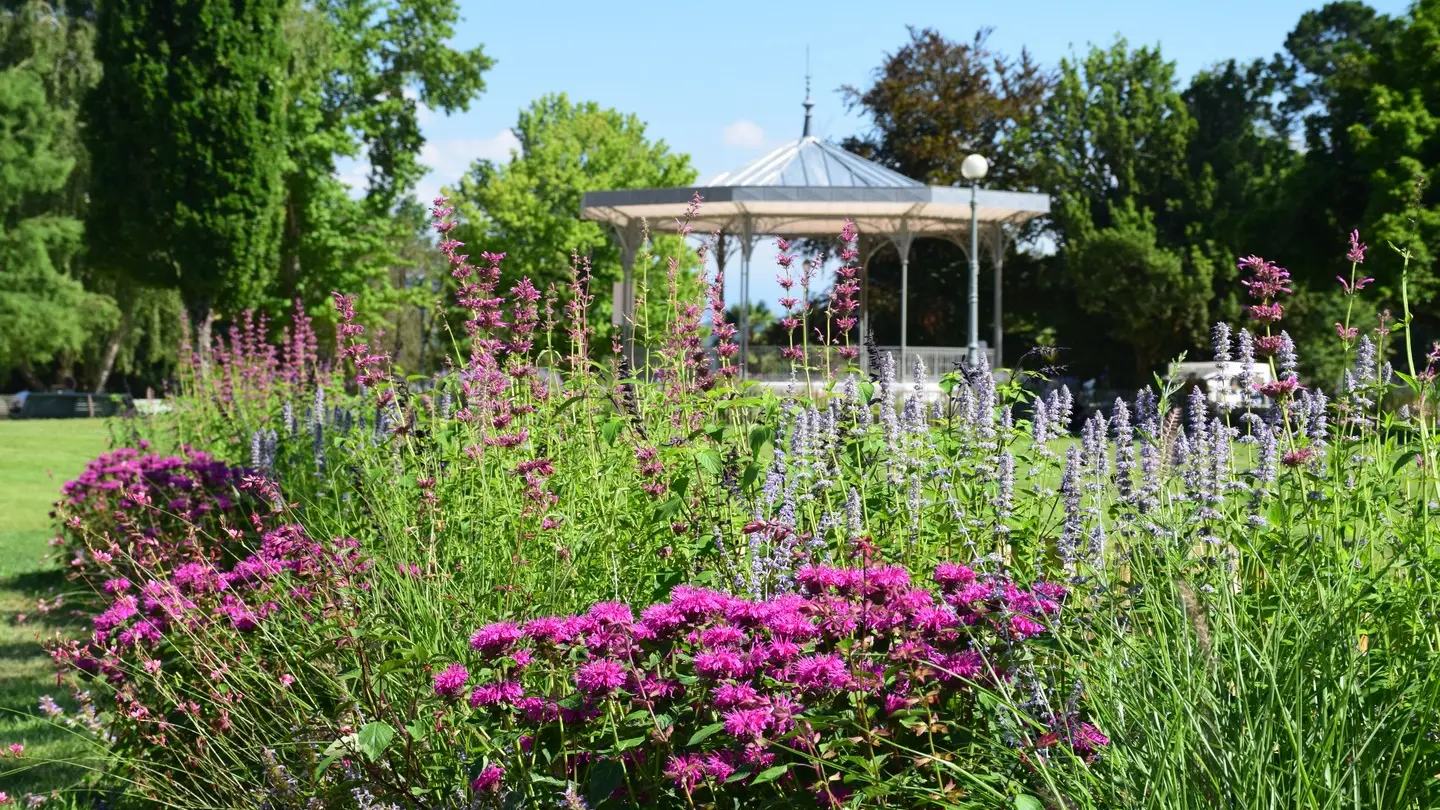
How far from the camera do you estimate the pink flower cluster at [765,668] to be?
1.94m

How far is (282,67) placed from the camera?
1909 centimetres

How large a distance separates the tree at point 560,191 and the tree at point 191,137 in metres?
10.6

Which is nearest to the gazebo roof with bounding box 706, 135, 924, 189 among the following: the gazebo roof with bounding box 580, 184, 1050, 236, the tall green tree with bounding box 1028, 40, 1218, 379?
the gazebo roof with bounding box 580, 184, 1050, 236

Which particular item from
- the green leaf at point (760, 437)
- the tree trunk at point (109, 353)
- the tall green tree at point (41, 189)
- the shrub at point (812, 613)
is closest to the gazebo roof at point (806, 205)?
the shrub at point (812, 613)

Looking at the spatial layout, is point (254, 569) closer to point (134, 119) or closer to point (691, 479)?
point (691, 479)

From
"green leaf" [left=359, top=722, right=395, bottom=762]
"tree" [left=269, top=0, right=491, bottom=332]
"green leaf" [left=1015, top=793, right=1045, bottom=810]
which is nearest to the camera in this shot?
"green leaf" [left=1015, top=793, right=1045, bottom=810]

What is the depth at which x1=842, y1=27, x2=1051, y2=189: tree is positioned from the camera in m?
29.2

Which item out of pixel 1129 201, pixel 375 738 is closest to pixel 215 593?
pixel 375 738

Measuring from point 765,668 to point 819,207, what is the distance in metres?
15.1

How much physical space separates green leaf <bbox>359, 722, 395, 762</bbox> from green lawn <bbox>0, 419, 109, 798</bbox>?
89 centimetres

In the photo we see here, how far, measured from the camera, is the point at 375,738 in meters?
2.06

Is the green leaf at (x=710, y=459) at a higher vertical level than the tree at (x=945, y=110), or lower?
lower

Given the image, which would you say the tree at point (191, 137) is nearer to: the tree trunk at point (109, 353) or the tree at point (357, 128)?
the tree at point (357, 128)

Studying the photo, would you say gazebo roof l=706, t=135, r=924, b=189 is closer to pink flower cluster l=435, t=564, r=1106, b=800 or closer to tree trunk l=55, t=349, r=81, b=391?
pink flower cluster l=435, t=564, r=1106, b=800
